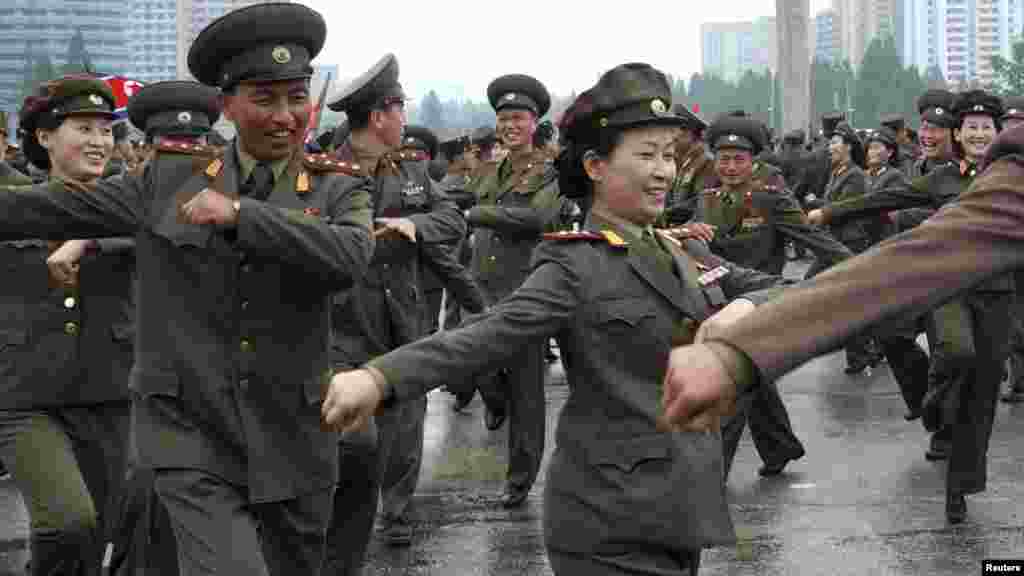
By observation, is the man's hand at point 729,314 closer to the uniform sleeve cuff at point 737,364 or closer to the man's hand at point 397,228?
the uniform sleeve cuff at point 737,364

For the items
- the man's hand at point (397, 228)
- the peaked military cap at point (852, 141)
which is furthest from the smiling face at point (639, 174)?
the peaked military cap at point (852, 141)

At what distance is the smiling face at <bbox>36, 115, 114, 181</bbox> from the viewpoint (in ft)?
26.3

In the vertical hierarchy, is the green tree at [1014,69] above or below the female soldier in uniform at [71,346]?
below

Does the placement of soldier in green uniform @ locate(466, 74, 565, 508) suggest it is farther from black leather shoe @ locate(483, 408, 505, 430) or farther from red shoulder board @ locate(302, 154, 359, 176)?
red shoulder board @ locate(302, 154, 359, 176)

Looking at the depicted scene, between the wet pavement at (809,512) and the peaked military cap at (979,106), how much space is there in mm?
2055

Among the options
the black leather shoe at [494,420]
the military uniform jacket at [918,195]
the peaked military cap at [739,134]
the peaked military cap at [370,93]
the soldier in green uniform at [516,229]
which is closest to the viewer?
the peaked military cap at [370,93]

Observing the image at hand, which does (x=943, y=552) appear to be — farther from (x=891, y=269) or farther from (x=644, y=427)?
(x=891, y=269)

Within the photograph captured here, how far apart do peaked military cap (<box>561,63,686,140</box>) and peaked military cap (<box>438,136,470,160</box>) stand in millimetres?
19270

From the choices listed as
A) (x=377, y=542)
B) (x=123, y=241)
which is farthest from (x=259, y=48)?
(x=377, y=542)

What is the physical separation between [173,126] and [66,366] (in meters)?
1.46

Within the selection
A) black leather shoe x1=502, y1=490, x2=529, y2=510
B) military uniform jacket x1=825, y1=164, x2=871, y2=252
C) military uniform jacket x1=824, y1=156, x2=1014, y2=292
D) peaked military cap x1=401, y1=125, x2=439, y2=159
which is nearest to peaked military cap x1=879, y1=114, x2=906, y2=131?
military uniform jacket x1=825, y1=164, x2=871, y2=252

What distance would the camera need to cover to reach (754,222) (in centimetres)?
1113

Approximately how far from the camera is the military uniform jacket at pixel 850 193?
17641 millimetres

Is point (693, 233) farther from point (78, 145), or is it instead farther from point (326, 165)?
point (78, 145)
